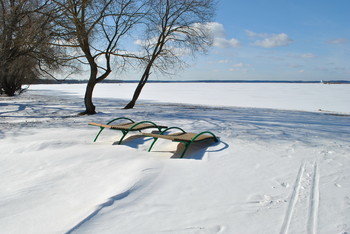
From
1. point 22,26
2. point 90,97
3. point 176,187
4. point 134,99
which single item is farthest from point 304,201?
point 134,99

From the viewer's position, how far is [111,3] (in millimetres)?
12078

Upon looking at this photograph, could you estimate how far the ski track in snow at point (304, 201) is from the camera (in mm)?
2777

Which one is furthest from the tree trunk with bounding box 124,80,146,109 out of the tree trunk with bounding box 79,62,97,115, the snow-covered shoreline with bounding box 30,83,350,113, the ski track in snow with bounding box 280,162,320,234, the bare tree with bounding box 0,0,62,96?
the ski track in snow with bounding box 280,162,320,234

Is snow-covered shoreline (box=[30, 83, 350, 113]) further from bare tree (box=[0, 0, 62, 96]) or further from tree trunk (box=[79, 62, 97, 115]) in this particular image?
bare tree (box=[0, 0, 62, 96])

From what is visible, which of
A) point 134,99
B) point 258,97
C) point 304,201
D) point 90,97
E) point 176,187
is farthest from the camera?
point 258,97

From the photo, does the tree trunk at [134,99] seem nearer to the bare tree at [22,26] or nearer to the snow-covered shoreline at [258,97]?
the bare tree at [22,26]

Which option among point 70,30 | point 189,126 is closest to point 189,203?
point 189,126

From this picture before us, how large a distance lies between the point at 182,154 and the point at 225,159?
2.33 ft

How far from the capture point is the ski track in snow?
2777mm

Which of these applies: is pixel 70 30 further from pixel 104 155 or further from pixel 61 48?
pixel 104 155

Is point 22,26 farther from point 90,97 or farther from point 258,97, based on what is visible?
point 258,97

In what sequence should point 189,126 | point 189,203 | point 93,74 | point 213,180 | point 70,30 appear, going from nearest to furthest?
point 189,203, point 213,180, point 189,126, point 70,30, point 93,74

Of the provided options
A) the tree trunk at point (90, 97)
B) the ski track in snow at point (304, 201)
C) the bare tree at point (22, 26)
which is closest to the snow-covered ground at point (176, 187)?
the ski track in snow at point (304, 201)

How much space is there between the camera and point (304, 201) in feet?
10.7
